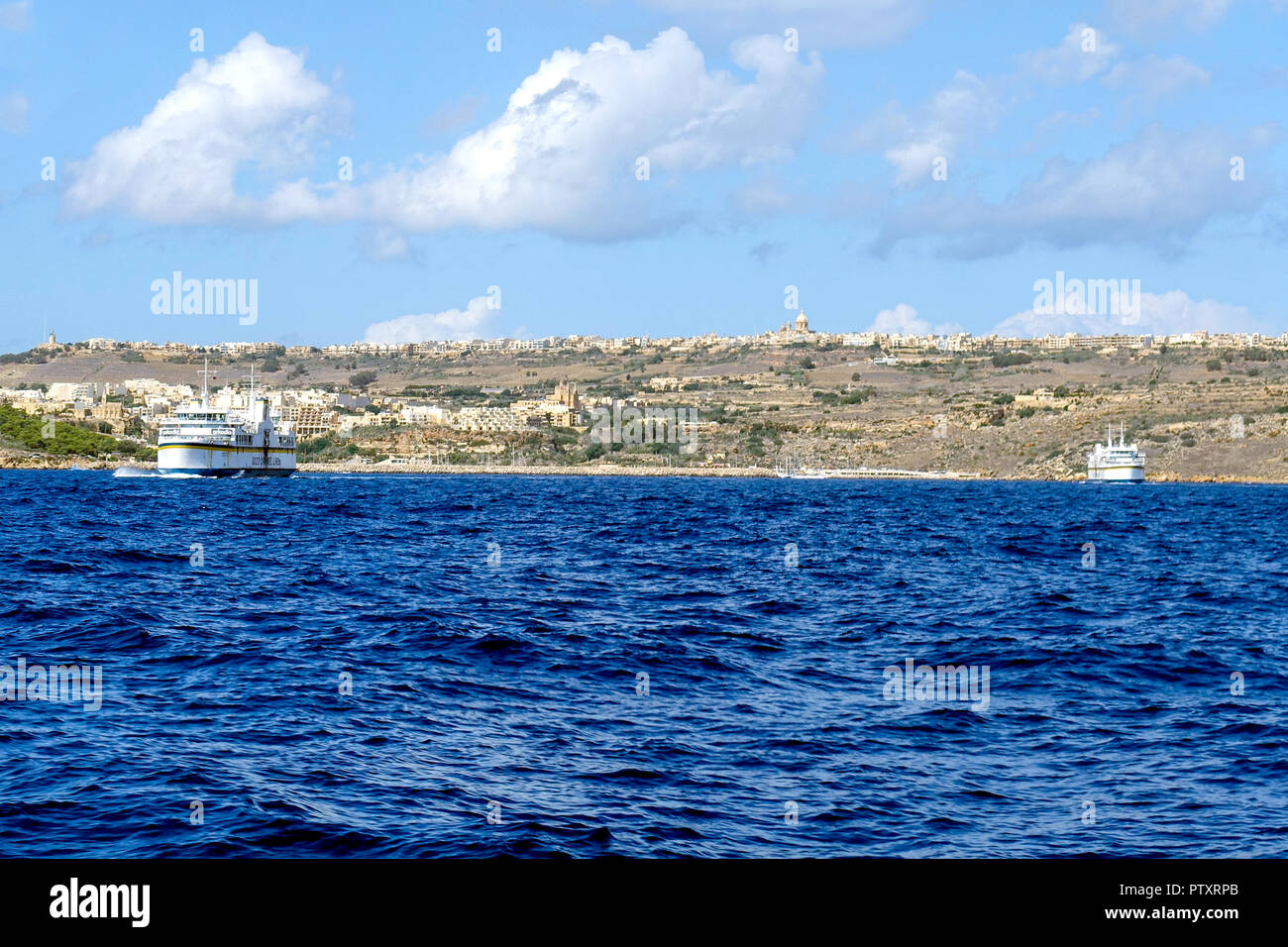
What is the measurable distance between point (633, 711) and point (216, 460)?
11735 cm

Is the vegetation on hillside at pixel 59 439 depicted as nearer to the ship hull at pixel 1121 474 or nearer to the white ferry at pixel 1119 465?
the white ferry at pixel 1119 465

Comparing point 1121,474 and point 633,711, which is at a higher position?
point 1121,474

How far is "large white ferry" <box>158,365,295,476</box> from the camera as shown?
121875mm

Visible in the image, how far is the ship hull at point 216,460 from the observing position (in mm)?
121375

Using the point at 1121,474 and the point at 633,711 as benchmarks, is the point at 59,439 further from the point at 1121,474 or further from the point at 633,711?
the point at 633,711

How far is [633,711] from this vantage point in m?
15.4

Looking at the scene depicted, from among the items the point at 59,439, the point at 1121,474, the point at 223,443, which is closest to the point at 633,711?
the point at 223,443

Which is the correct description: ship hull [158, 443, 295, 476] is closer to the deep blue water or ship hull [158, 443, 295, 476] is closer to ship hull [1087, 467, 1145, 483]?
the deep blue water

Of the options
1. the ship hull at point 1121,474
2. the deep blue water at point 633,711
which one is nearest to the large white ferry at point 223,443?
the deep blue water at point 633,711

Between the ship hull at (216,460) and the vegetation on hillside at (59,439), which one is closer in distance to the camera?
the ship hull at (216,460)

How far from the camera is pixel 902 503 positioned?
88.6 meters

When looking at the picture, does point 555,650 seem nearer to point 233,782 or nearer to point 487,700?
point 487,700
